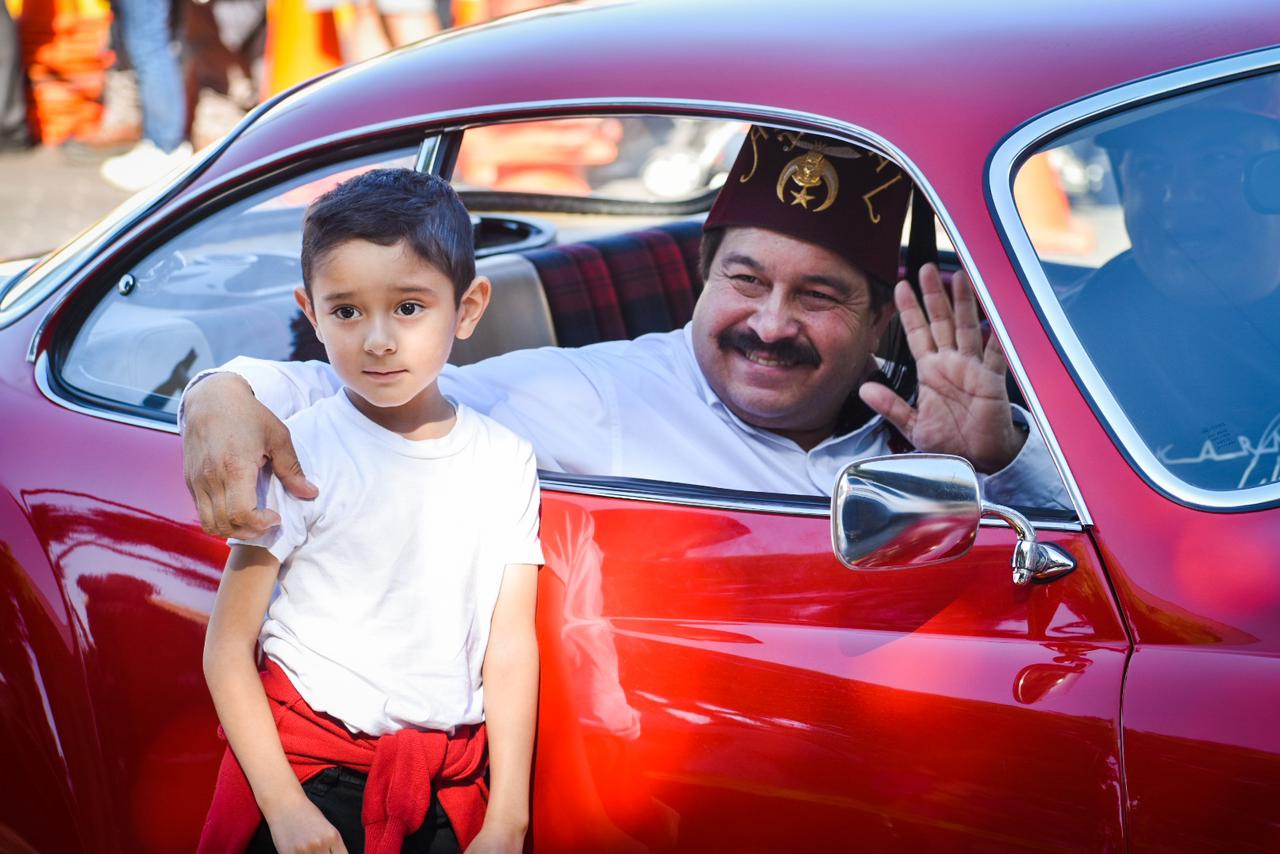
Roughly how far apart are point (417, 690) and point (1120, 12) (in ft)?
4.44

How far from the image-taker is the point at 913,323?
2.03 m

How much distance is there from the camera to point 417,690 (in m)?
1.81

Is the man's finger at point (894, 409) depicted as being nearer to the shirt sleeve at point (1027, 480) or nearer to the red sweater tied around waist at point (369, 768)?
the shirt sleeve at point (1027, 480)

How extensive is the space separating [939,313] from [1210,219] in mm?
397

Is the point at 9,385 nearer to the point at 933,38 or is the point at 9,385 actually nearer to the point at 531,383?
the point at 531,383

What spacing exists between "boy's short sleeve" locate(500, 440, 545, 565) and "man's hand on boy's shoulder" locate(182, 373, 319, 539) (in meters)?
0.25

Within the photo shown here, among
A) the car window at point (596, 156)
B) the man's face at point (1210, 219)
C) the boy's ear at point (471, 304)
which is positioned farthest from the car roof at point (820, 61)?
the car window at point (596, 156)

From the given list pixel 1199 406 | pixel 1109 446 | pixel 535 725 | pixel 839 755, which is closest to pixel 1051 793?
pixel 839 755

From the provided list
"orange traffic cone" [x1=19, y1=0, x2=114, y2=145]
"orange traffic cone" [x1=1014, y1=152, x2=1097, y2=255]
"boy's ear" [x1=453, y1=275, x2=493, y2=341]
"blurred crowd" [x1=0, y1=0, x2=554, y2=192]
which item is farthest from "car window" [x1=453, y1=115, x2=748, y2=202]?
"boy's ear" [x1=453, y1=275, x2=493, y2=341]

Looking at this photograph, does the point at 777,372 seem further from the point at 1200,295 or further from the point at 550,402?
the point at 1200,295

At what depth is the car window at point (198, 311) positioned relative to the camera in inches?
89.3

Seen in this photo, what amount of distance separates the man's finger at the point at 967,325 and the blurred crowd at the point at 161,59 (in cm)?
711

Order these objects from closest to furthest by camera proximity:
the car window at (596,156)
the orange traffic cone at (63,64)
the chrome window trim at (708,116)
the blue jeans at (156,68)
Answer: the chrome window trim at (708,116) → the car window at (596,156) → the blue jeans at (156,68) → the orange traffic cone at (63,64)

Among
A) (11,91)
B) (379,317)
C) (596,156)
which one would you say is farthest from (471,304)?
(11,91)
